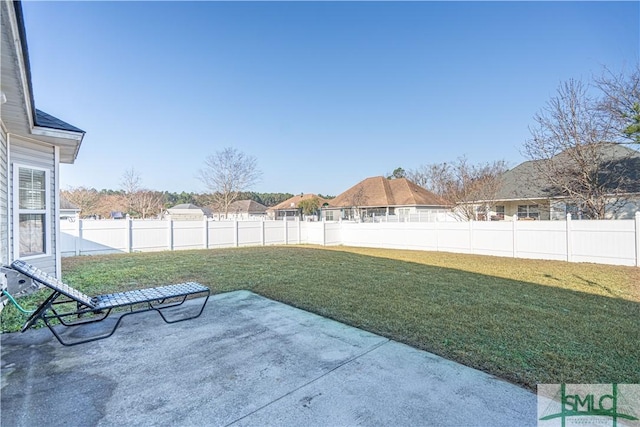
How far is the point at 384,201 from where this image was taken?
27.9 m

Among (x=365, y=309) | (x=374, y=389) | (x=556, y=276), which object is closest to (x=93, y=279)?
(x=365, y=309)

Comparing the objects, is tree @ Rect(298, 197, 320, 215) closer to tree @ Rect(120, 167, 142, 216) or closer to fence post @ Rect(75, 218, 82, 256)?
tree @ Rect(120, 167, 142, 216)

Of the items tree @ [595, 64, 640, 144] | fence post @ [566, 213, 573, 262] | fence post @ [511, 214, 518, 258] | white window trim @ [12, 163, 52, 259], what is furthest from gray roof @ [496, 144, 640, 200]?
white window trim @ [12, 163, 52, 259]

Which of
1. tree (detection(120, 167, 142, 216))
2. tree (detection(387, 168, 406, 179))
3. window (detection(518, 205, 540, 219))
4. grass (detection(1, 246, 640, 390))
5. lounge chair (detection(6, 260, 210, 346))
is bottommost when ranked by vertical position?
grass (detection(1, 246, 640, 390))

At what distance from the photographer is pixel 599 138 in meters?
12.5

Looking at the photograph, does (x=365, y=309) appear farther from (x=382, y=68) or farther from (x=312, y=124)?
(x=312, y=124)

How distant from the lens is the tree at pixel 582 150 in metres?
12.5

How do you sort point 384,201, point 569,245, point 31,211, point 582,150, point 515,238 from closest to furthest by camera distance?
1. point 31,211
2. point 569,245
3. point 515,238
4. point 582,150
5. point 384,201

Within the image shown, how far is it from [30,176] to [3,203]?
1.64 m

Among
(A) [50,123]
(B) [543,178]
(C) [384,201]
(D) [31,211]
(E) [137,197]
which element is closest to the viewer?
(A) [50,123]

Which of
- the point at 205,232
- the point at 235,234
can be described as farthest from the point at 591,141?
the point at 205,232

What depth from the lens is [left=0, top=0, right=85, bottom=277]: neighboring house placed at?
4.36m

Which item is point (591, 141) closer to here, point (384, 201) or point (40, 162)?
point (384, 201)

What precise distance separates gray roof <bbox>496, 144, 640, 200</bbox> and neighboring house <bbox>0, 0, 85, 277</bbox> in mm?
17411
